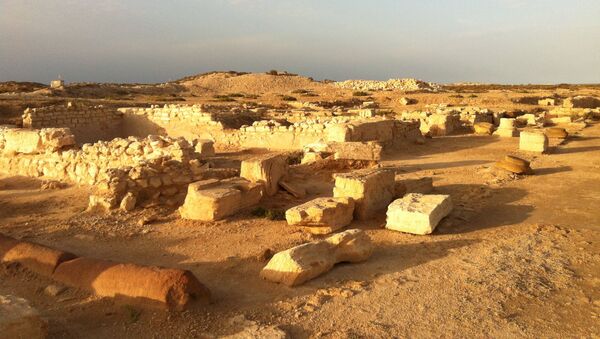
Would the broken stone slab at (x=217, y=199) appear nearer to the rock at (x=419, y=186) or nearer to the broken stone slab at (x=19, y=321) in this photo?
the rock at (x=419, y=186)

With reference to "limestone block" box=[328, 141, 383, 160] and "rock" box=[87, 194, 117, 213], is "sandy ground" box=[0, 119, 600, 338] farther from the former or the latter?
"limestone block" box=[328, 141, 383, 160]

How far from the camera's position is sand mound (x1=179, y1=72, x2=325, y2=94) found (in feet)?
125

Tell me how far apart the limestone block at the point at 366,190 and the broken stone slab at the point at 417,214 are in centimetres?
52

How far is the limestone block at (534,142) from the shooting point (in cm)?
1287

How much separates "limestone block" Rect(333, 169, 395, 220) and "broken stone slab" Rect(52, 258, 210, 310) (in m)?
3.27

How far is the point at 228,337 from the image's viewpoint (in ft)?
12.2

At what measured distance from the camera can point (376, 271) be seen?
5078 mm

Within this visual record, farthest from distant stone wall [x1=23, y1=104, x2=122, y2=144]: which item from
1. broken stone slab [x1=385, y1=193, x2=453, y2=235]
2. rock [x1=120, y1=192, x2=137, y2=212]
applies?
broken stone slab [x1=385, y1=193, x2=453, y2=235]

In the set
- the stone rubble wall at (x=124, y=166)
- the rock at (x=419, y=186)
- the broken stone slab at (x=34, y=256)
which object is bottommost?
the broken stone slab at (x=34, y=256)

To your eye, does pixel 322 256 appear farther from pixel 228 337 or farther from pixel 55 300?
pixel 55 300

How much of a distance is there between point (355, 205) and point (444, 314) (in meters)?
3.07

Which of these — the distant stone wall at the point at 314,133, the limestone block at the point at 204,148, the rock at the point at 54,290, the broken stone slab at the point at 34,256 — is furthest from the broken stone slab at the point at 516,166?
the rock at the point at 54,290

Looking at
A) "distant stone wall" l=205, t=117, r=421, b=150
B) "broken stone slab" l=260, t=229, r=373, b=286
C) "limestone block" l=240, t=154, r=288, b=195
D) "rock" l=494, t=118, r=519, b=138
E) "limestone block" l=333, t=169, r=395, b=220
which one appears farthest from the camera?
"rock" l=494, t=118, r=519, b=138

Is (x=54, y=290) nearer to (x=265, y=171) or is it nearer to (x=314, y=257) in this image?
(x=314, y=257)
